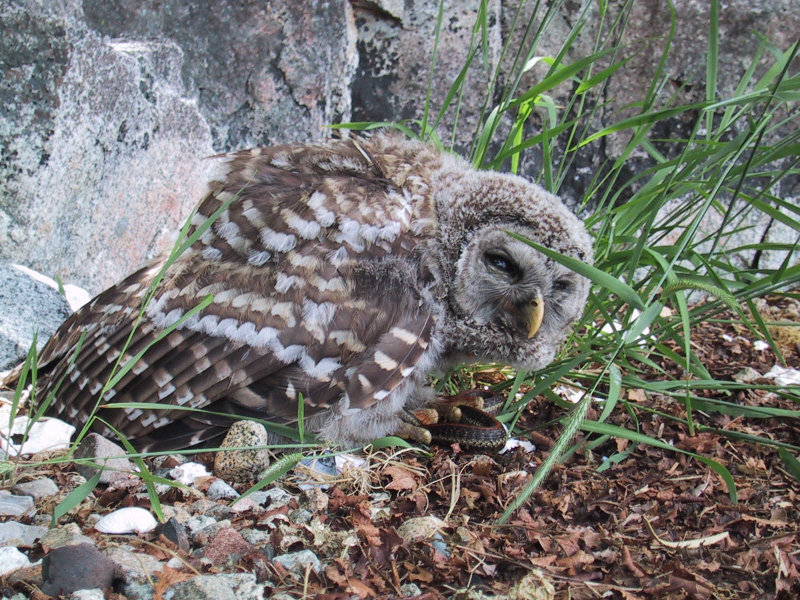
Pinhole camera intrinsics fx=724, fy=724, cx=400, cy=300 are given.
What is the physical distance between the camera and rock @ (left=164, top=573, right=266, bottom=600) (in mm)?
1379

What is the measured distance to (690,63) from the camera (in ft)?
12.4

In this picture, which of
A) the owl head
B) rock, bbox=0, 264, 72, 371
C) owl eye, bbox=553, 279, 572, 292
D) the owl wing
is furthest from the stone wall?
owl eye, bbox=553, 279, 572, 292

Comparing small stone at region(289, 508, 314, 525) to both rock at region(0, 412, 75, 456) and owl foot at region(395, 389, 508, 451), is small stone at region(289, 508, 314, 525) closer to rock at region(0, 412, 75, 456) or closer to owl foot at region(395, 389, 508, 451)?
owl foot at region(395, 389, 508, 451)

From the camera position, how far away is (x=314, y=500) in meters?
1.93

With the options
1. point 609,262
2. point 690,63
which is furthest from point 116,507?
point 690,63

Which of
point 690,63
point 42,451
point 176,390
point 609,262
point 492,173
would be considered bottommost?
point 42,451

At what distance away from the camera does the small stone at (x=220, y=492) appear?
196 cm

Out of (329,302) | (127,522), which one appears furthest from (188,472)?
(329,302)

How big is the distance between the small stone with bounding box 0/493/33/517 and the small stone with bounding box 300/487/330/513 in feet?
2.20

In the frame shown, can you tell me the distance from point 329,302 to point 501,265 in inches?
22.7

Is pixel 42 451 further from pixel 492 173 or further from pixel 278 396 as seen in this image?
pixel 492 173

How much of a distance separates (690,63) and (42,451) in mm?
3475

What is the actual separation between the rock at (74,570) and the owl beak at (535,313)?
1.40 m

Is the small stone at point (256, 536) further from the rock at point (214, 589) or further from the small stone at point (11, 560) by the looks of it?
the small stone at point (11, 560)
